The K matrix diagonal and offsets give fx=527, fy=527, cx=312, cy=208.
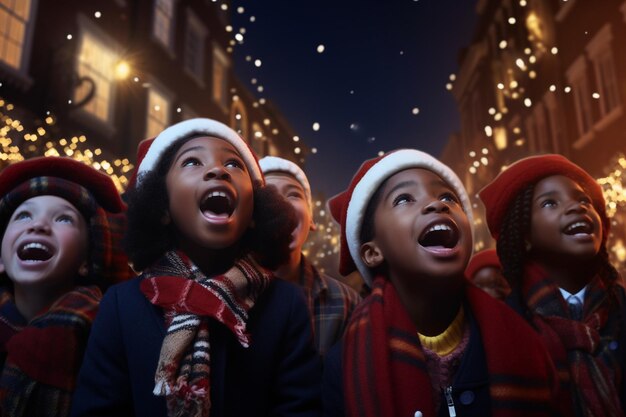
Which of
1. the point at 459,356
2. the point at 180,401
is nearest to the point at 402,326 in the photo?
the point at 459,356

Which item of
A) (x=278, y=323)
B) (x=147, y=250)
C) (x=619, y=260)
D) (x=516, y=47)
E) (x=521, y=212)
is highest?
(x=516, y=47)

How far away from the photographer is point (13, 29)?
22.5ft

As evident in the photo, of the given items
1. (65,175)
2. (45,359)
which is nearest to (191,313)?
(45,359)

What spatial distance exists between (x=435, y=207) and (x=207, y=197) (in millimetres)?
805

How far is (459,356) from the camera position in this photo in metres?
1.87

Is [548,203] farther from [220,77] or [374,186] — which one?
[220,77]

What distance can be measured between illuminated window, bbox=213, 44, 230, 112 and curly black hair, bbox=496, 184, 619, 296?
1141cm

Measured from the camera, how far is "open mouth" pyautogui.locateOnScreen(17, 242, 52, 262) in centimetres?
213

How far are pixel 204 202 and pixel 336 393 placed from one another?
0.80 m

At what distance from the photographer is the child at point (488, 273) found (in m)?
3.31

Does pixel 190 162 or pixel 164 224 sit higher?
pixel 190 162

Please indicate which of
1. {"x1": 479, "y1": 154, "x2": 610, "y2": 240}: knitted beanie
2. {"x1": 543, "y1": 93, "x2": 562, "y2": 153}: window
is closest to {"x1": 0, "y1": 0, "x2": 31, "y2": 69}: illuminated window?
{"x1": 479, "y1": 154, "x2": 610, "y2": 240}: knitted beanie

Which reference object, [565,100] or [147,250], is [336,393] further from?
[565,100]

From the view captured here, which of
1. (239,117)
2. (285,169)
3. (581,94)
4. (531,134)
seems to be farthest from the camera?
(239,117)
